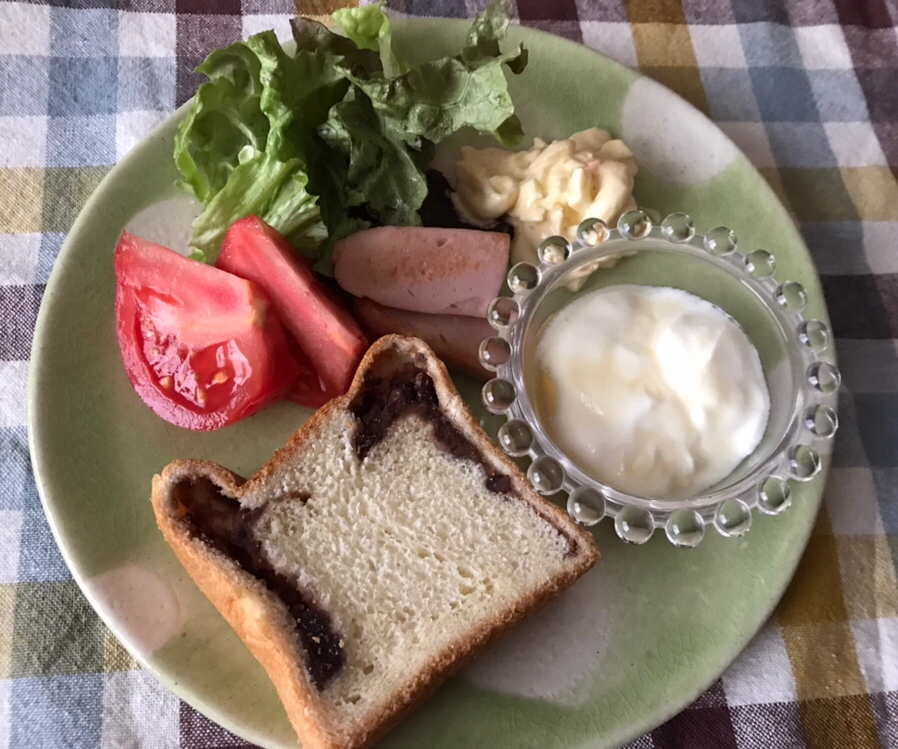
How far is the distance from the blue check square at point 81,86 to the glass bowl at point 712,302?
1.46 m

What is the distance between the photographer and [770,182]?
268cm

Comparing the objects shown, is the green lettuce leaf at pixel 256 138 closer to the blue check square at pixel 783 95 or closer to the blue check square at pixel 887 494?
the blue check square at pixel 783 95

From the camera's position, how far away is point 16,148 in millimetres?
2479

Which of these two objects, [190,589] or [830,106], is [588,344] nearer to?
[190,589]

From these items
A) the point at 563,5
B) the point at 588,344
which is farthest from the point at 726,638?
the point at 563,5

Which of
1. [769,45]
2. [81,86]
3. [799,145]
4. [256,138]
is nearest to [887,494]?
[799,145]

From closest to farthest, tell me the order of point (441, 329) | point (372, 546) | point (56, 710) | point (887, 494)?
point (372, 546) → point (56, 710) → point (441, 329) → point (887, 494)

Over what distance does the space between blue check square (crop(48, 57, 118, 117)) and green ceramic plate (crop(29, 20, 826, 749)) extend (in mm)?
456

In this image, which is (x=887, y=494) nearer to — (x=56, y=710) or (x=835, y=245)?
(x=835, y=245)

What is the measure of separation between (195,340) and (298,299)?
27 centimetres

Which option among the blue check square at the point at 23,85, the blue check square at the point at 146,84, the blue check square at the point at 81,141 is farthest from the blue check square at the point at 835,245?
the blue check square at the point at 23,85

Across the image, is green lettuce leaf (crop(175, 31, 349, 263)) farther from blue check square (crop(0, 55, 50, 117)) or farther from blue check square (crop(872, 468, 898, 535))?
blue check square (crop(872, 468, 898, 535))

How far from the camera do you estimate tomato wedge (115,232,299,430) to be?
200 centimetres

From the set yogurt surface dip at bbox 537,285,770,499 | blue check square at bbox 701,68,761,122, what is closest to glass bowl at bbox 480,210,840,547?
yogurt surface dip at bbox 537,285,770,499
